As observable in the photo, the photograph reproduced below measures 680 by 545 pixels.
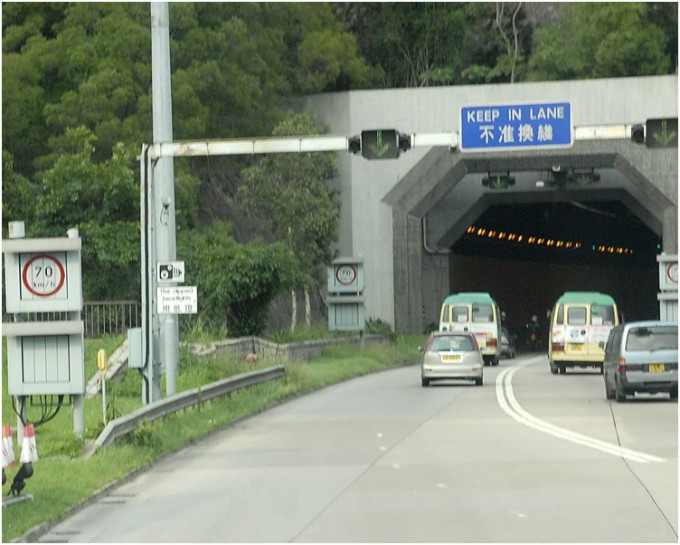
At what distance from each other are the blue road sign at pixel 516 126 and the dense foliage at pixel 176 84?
585 inches

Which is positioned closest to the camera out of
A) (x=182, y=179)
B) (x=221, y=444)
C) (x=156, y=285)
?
(x=221, y=444)

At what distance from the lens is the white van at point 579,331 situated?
147 feet

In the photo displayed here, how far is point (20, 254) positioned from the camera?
20.2 m

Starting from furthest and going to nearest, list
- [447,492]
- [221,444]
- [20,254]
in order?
[221,444], [20,254], [447,492]

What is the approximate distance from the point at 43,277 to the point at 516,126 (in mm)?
12870

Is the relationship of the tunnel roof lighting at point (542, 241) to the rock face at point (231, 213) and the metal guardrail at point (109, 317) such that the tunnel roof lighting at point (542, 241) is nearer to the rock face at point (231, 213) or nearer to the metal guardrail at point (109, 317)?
the rock face at point (231, 213)

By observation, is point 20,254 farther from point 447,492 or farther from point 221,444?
point 447,492

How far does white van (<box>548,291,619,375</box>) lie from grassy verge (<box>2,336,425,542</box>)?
19.3ft

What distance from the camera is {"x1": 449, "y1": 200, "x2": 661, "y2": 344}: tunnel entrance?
73.4 meters

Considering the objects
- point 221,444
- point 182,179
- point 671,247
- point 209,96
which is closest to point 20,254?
point 221,444

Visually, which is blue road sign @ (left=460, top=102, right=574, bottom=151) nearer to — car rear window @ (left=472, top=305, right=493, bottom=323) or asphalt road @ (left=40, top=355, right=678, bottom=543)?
asphalt road @ (left=40, top=355, right=678, bottom=543)

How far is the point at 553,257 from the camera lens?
89125 mm

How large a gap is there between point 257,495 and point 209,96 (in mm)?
40222

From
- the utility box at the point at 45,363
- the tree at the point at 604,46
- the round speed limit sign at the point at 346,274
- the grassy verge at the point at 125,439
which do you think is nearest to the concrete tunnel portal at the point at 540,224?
the round speed limit sign at the point at 346,274
